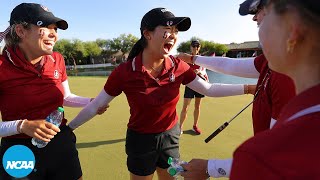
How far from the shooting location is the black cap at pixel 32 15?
2.27 meters

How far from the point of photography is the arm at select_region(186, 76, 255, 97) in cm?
284

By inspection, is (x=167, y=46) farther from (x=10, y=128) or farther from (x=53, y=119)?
(x=10, y=128)

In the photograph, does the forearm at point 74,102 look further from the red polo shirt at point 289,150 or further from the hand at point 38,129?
the red polo shirt at point 289,150

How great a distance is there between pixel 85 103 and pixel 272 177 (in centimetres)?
227

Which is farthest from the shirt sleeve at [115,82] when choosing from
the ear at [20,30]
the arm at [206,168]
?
the arm at [206,168]

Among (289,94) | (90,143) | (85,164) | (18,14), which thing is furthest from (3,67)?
(90,143)

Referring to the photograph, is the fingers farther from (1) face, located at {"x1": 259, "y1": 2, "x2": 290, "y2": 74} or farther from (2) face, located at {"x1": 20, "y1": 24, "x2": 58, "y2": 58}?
(1) face, located at {"x1": 259, "y1": 2, "x2": 290, "y2": 74}

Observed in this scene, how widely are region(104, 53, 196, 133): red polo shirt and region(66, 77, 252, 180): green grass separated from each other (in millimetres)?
1518

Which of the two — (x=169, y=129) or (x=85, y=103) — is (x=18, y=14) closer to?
(x=85, y=103)

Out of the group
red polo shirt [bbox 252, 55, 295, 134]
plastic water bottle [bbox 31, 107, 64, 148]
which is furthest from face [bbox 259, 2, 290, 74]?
plastic water bottle [bbox 31, 107, 64, 148]

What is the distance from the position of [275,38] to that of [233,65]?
1.84 metres

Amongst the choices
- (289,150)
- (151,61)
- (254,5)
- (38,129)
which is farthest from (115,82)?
(289,150)

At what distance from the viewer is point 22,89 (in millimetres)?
2244

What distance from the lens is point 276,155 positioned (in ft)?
2.39
